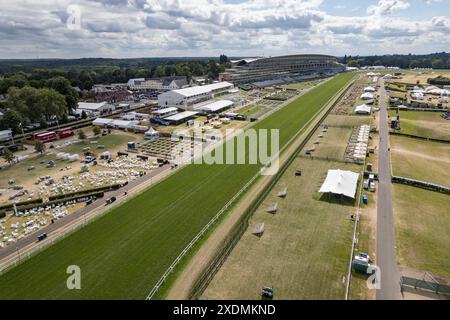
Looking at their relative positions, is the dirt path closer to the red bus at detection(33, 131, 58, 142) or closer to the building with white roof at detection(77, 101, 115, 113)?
the red bus at detection(33, 131, 58, 142)

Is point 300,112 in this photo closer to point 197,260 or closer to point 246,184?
point 246,184

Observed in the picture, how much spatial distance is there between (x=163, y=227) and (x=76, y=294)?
1327cm

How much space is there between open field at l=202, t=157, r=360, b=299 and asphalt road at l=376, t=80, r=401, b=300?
3.56m

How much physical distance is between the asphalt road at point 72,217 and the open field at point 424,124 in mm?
71665

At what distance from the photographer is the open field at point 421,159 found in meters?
55.3

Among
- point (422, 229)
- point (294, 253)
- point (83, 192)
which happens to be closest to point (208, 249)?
point (294, 253)

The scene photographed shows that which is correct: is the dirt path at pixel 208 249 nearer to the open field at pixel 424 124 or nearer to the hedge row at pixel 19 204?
the hedge row at pixel 19 204

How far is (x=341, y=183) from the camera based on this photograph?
47.8 m

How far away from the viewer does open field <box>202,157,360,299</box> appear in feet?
95.8

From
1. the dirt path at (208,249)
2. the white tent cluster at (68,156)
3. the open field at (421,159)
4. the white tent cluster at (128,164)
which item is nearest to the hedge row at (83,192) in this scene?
the white tent cluster at (128,164)

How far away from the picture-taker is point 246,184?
52.1m

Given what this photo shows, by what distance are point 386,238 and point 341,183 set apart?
12.7m

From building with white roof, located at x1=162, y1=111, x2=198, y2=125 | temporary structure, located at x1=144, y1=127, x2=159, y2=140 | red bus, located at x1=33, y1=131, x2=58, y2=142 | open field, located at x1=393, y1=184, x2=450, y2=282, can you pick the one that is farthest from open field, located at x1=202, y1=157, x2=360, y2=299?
red bus, located at x1=33, y1=131, x2=58, y2=142
